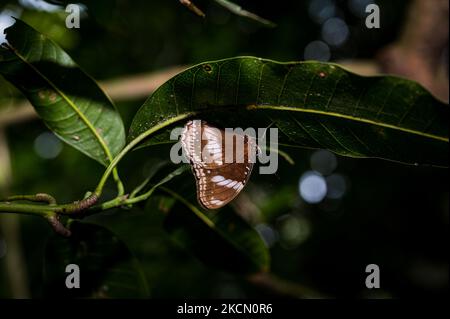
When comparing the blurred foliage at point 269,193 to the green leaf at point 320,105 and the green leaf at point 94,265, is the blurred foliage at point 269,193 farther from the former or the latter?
the green leaf at point 320,105

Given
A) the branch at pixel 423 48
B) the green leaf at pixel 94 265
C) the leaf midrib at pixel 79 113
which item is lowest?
the green leaf at pixel 94 265

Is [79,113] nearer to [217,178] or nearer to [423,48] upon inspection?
[217,178]

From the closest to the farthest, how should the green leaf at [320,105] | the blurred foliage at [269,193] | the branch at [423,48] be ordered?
1. the green leaf at [320,105]
2. the branch at [423,48]
3. the blurred foliage at [269,193]

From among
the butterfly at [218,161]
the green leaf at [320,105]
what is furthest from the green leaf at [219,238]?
the green leaf at [320,105]

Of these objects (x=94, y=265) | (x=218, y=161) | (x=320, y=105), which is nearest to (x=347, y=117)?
(x=320, y=105)

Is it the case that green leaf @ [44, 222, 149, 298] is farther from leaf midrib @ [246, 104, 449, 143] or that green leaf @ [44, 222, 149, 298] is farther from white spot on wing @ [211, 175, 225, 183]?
leaf midrib @ [246, 104, 449, 143]
